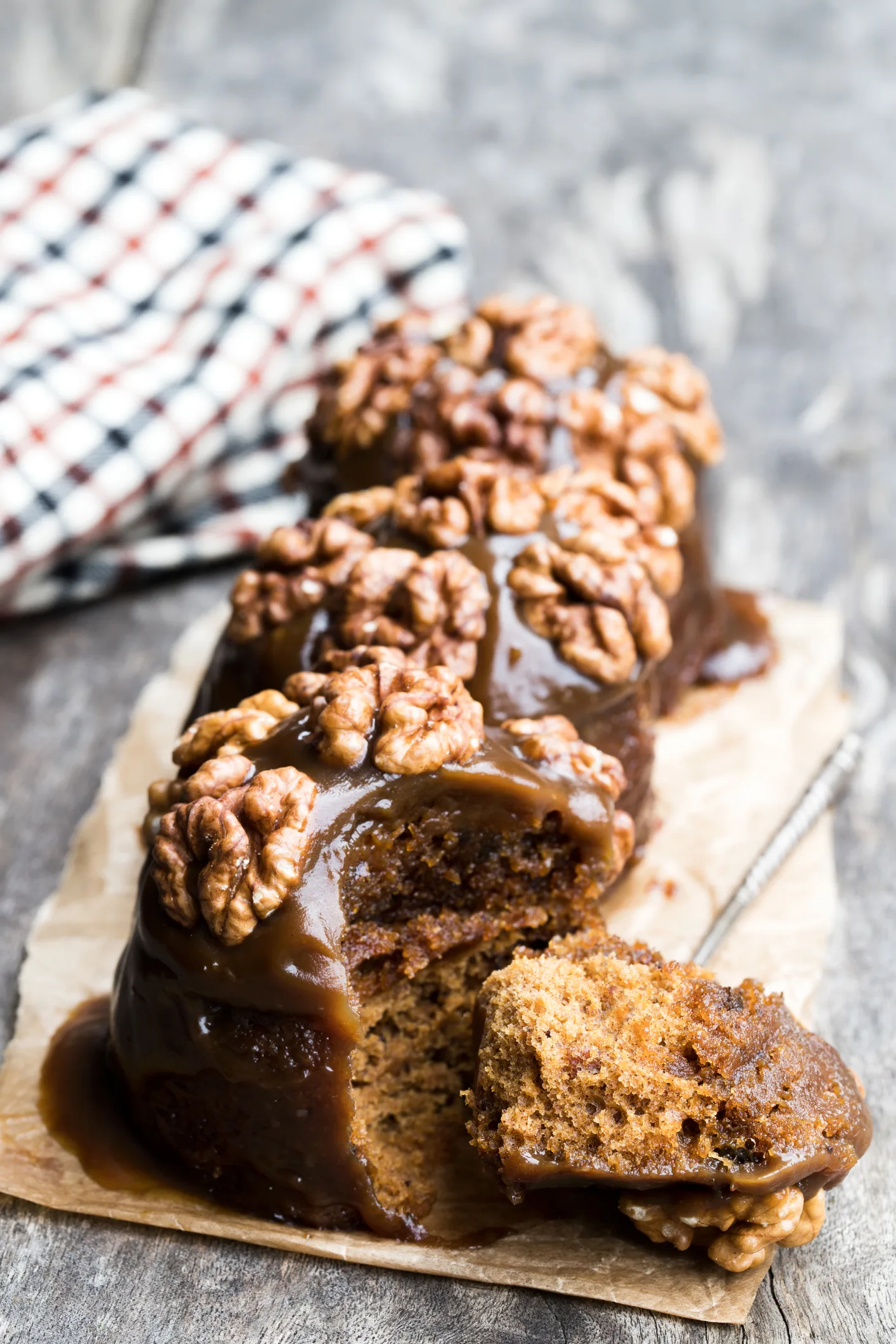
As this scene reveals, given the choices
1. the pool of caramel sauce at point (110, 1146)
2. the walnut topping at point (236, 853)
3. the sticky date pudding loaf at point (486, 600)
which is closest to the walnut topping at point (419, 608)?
the sticky date pudding loaf at point (486, 600)

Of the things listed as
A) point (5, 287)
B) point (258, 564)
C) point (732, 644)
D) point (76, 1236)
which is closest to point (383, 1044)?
point (76, 1236)

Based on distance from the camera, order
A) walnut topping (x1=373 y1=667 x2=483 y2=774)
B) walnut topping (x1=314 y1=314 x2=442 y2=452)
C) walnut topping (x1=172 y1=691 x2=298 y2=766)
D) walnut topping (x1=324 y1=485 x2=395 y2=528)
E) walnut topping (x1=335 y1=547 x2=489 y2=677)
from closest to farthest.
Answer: walnut topping (x1=373 y1=667 x2=483 y2=774), walnut topping (x1=172 y1=691 x2=298 y2=766), walnut topping (x1=335 y1=547 x2=489 y2=677), walnut topping (x1=324 y1=485 x2=395 y2=528), walnut topping (x1=314 y1=314 x2=442 y2=452)

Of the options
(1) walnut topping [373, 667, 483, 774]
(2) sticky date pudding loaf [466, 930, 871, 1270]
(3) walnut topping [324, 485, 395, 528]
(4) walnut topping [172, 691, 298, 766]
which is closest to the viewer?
(2) sticky date pudding loaf [466, 930, 871, 1270]

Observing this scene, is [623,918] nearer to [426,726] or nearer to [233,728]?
[426,726]

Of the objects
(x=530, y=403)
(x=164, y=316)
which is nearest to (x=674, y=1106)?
(x=530, y=403)

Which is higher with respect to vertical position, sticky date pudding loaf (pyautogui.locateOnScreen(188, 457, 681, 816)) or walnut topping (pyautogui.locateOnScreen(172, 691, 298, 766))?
sticky date pudding loaf (pyautogui.locateOnScreen(188, 457, 681, 816))

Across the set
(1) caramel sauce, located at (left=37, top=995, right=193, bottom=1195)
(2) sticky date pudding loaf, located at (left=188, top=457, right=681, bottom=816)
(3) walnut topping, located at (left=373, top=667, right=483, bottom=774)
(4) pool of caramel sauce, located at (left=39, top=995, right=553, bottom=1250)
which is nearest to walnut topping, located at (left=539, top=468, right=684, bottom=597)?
(2) sticky date pudding loaf, located at (left=188, top=457, right=681, bottom=816)

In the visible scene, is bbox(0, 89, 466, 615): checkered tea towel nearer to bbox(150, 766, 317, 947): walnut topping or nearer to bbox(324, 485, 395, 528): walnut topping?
bbox(324, 485, 395, 528): walnut topping

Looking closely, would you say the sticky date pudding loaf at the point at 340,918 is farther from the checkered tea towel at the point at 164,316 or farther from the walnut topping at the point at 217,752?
the checkered tea towel at the point at 164,316

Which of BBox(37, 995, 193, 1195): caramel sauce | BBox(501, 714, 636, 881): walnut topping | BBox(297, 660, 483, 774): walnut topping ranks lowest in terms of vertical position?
BBox(37, 995, 193, 1195): caramel sauce
